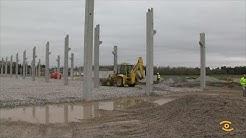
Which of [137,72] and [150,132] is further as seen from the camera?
[137,72]

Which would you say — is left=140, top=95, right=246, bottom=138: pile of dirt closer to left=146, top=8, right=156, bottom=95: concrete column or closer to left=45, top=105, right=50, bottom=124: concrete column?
left=45, top=105, right=50, bottom=124: concrete column

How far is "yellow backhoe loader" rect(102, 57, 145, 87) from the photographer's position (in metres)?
35.2

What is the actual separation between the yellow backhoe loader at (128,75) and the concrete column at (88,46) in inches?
555

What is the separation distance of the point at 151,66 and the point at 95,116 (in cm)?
1172

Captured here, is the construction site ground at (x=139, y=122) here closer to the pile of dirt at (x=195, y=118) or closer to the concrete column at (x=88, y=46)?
the pile of dirt at (x=195, y=118)

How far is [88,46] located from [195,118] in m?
9.80

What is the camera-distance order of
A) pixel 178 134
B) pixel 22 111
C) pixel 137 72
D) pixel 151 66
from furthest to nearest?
1. pixel 137 72
2. pixel 151 66
3. pixel 22 111
4. pixel 178 134

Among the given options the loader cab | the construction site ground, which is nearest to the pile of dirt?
the construction site ground

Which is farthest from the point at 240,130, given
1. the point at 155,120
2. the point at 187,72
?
the point at 187,72

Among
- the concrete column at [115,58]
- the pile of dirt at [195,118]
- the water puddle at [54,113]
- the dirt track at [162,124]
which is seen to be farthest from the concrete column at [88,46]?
the concrete column at [115,58]

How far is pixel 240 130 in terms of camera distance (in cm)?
1041

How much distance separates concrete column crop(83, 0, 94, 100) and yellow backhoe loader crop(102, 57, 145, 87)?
1410cm

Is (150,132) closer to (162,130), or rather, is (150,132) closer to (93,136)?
(162,130)

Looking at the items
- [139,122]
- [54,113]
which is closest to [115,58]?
[54,113]
